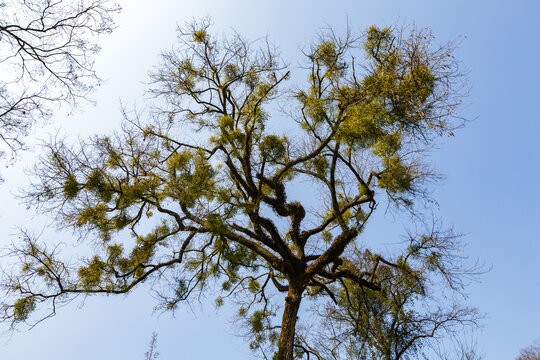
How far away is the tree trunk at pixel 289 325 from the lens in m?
5.24

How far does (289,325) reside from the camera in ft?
18.2

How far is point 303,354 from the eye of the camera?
8.18 m

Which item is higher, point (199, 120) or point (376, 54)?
point (199, 120)

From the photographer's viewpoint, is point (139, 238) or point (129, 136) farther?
point (139, 238)

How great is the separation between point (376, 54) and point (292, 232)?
360cm

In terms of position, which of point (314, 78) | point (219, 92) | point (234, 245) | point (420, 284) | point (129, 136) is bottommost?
point (420, 284)

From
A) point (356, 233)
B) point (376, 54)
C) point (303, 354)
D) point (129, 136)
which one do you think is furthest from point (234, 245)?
point (376, 54)

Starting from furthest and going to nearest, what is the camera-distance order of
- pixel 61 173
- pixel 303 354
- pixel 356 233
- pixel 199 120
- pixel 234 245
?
pixel 303 354 < pixel 199 120 < pixel 234 245 < pixel 356 233 < pixel 61 173

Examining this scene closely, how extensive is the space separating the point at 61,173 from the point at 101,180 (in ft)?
1.92

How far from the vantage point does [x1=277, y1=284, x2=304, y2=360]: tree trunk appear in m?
5.24

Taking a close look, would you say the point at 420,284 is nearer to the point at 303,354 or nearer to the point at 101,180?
the point at 303,354

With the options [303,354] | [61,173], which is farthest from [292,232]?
[61,173]

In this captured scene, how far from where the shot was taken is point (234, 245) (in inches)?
267

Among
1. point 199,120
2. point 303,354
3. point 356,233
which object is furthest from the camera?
point 303,354
